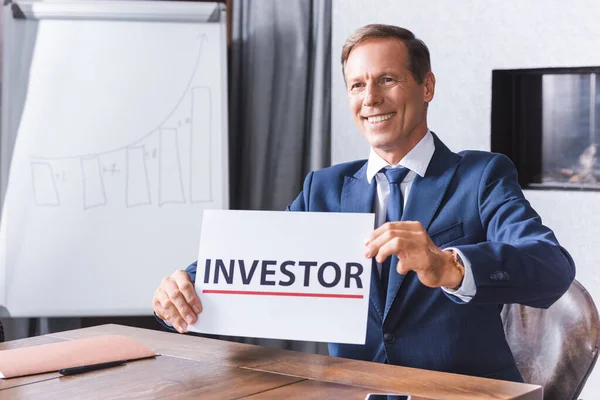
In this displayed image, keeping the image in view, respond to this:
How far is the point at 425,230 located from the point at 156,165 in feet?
6.68

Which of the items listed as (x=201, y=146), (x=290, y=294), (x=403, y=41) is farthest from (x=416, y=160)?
(x=201, y=146)

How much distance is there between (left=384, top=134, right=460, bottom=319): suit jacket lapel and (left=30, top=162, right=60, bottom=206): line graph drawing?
1.87 m

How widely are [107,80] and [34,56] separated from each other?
11.7 inches

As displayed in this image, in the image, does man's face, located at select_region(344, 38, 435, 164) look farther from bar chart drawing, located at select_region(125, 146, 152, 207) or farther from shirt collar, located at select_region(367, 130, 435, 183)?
bar chart drawing, located at select_region(125, 146, 152, 207)

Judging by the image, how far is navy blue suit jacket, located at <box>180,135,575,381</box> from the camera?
1701 mm

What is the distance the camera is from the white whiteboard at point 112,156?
3309 mm

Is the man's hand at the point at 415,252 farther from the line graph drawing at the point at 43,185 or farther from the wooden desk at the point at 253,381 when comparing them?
the line graph drawing at the point at 43,185

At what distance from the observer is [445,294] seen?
1.73 metres

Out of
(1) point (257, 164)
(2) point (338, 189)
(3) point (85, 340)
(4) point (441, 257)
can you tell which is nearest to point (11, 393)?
(3) point (85, 340)

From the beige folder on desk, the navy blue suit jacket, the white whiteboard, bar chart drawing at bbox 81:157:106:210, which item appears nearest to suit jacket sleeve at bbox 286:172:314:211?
the navy blue suit jacket

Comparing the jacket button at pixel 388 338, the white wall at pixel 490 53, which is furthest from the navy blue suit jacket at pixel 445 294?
the white wall at pixel 490 53

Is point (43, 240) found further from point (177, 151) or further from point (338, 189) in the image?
point (338, 189)

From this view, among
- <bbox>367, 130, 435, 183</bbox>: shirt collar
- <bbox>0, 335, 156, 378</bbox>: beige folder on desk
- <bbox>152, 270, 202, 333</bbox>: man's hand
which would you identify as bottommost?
<bbox>0, 335, 156, 378</bbox>: beige folder on desk

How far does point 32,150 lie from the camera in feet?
10.9
